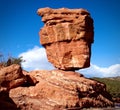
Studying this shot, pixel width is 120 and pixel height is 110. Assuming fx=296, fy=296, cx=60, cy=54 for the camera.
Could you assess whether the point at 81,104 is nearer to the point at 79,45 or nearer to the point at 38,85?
the point at 38,85

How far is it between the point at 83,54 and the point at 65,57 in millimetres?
2702

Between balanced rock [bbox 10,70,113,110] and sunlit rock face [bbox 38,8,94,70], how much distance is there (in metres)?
2.68

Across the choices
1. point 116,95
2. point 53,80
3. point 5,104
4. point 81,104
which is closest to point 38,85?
point 53,80

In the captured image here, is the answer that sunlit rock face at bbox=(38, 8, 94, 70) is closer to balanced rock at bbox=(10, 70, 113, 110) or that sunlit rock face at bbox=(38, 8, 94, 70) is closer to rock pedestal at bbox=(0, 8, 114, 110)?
rock pedestal at bbox=(0, 8, 114, 110)

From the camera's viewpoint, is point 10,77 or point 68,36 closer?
point 10,77

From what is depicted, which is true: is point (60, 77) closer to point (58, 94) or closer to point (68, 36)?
point (58, 94)

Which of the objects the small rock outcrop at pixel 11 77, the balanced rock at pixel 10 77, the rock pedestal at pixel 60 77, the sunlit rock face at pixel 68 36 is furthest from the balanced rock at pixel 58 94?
the sunlit rock face at pixel 68 36

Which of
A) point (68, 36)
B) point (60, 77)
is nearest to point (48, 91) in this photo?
point (60, 77)

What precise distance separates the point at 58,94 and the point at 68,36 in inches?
393

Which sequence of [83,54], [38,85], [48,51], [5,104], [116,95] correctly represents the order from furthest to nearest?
[116,95]
[48,51]
[83,54]
[38,85]
[5,104]

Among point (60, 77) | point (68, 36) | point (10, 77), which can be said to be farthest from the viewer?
point (68, 36)

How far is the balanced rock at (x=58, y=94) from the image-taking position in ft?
105

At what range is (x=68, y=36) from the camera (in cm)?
4078

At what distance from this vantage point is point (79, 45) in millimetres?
40219
